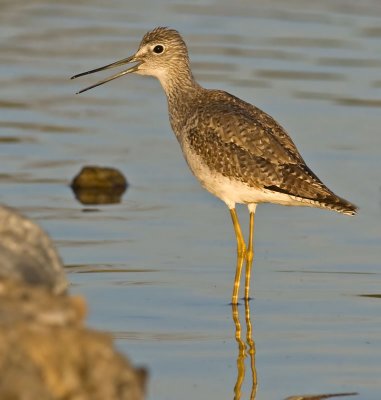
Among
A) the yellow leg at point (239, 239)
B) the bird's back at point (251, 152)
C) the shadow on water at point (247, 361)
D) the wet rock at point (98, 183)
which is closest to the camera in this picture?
the shadow on water at point (247, 361)

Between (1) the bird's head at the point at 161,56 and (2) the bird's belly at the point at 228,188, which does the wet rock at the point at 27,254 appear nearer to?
(2) the bird's belly at the point at 228,188

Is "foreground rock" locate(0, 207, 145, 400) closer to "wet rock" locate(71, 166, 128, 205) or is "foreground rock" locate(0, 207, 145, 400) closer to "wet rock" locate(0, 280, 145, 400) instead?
"wet rock" locate(0, 280, 145, 400)

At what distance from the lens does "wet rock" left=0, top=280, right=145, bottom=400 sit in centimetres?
489

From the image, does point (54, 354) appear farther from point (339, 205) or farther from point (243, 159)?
point (243, 159)

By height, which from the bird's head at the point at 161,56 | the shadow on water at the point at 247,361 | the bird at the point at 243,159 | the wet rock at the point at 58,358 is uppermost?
the bird's head at the point at 161,56

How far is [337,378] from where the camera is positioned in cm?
867

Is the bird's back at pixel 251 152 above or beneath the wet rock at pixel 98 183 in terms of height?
above

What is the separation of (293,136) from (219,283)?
4.47 metres

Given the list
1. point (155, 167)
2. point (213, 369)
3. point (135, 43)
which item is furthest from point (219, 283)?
point (135, 43)

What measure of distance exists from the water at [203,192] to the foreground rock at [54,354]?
10.3 ft

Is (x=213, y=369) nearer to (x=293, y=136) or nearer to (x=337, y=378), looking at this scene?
(x=337, y=378)

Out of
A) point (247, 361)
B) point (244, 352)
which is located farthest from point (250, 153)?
point (247, 361)

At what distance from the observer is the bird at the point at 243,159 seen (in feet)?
34.6

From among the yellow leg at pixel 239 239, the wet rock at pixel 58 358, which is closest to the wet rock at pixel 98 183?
the yellow leg at pixel 239 239
